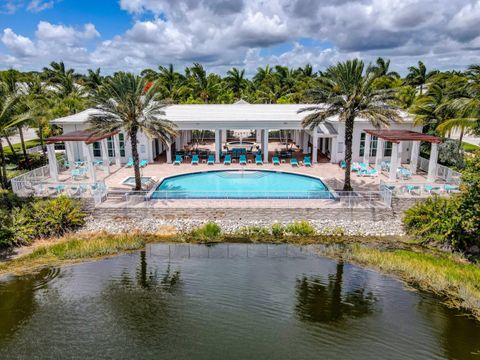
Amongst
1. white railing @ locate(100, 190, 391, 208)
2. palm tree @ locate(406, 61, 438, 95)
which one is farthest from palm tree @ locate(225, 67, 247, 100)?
white railing @ locate(100, 190, 391, 208)

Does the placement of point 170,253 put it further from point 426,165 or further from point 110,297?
point 426,165

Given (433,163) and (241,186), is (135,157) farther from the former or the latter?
(433,163)

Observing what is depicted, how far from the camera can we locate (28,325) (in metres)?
12.0

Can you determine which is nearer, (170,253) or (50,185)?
(170,253)

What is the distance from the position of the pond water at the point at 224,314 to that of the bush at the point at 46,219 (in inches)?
147

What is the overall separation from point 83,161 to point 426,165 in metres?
26.6

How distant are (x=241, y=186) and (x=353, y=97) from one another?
897 centimetres

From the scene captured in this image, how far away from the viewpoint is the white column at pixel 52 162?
23.9 meters

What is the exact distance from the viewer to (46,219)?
18.8 meters

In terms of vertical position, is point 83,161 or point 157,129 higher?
point 157,129

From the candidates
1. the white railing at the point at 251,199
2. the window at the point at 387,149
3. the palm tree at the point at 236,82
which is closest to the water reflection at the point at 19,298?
the white railing at the point at 251,199

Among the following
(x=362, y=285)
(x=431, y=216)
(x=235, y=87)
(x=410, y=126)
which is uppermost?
(x=235, y=87)

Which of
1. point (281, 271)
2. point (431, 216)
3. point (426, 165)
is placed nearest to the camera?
point (281, 271)

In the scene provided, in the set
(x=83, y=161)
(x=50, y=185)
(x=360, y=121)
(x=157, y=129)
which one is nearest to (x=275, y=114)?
(x=360, y=121)
